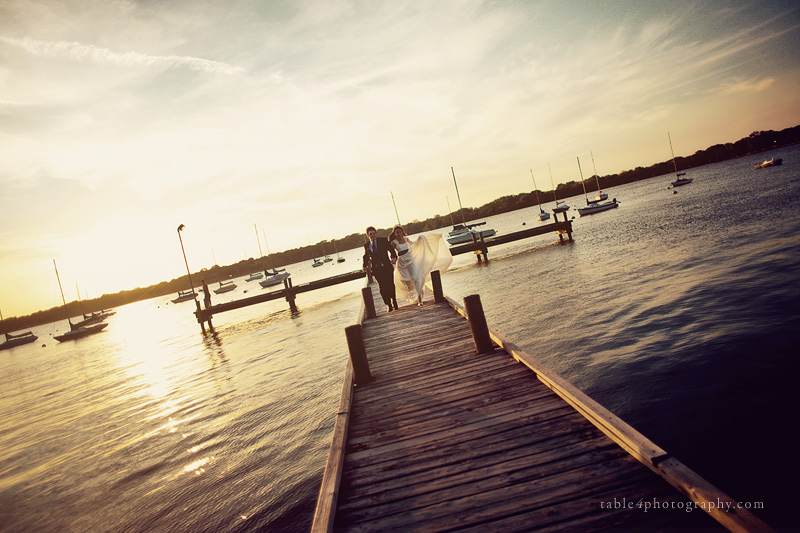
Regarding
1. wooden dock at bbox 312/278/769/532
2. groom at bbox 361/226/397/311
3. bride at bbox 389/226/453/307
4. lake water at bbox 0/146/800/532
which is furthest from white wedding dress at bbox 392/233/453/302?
wooden dock at bbox 312/278/769/532

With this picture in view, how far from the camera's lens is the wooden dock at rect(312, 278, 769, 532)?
293cm

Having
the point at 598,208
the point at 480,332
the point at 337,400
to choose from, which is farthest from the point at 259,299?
the point at 598,208

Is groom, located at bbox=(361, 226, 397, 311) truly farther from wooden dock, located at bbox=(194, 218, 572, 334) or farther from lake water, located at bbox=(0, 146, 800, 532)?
wooden dock, located at bbox=(194, 218, 572, 334)

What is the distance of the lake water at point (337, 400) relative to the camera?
6035 millimetres

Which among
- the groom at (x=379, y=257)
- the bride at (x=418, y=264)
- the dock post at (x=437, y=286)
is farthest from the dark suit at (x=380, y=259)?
the dock post at (x=437, y=286)

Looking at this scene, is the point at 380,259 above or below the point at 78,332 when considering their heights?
above

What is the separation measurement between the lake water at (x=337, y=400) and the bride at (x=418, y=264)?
10.9ft

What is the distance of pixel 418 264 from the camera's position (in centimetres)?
1165

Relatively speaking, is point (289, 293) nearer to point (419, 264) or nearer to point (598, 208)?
point (419, 264)

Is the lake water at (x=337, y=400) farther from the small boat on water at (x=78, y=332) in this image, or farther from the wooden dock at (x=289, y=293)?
the small boat on water at (x=78, y=332)

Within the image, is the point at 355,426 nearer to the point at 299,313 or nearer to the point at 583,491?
the point at 583,491

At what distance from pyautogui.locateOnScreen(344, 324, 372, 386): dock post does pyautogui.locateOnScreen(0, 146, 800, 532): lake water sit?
77.8 inches

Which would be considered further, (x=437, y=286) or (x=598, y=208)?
(x=598, y=208)

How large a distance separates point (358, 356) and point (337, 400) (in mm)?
3978
